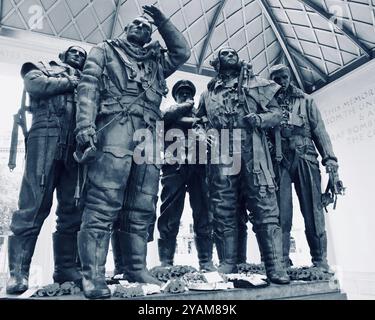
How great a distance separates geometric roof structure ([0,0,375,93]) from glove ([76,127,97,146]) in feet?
26.0

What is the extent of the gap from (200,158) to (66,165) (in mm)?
1871

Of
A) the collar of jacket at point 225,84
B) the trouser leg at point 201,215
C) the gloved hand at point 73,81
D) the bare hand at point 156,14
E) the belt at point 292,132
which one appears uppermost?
the bare hand at point 156,14

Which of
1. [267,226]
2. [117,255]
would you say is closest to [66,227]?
[117,255]

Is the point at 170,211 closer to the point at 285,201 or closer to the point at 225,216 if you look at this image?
the point at 225,216

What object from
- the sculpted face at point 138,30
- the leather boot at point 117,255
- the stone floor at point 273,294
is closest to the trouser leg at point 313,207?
the stone floor at point 273,294

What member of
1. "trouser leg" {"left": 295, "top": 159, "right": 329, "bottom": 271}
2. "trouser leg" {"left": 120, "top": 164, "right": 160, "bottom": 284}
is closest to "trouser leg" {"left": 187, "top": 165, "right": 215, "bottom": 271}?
"trouser leg" {"left": 295, "top": 159, "right": 329, "bottom": 271}

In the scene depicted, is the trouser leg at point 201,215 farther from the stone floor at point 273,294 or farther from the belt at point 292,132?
the stone floor at point 273,294

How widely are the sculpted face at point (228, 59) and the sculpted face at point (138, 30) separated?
1020mm

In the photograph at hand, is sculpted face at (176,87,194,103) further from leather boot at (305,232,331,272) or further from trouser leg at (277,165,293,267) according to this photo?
leather boot at (305,232,331,272)

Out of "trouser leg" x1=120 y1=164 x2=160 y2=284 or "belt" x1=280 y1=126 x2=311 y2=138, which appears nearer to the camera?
"trouser leg" x1=120 y1=164 x2=160 y2=284

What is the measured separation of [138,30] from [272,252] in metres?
2.73

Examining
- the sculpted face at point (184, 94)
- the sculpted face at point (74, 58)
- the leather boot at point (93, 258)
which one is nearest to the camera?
the leather boot at point (93, 258)

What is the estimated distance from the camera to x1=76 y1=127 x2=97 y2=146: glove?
3.10 meters

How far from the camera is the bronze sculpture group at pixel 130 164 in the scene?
3221 millimetres
